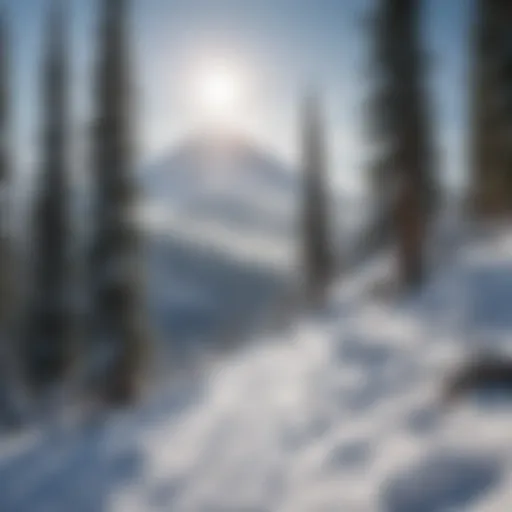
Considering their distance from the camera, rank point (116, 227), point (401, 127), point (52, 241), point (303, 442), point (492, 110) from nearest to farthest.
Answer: point (303, 442)
point (401, 127)
point (492, 110)
point (116, 227)
point (52, 241)

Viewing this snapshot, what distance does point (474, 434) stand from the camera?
6082mm

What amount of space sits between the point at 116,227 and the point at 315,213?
18.9 meters

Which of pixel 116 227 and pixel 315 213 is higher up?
pixel 315 213

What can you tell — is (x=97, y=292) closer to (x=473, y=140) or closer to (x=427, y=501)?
(x=473, y=140)

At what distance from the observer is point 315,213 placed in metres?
39.3

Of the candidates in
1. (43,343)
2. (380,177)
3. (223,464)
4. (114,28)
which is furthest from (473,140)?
(223,464)

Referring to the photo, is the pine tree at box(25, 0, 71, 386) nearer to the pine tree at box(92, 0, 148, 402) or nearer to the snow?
the pine tree at box(92, 0, 148, 402)

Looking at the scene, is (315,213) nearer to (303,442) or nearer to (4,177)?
(4,177)

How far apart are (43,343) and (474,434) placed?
72.6ft

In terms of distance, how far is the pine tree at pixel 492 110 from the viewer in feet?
50.1

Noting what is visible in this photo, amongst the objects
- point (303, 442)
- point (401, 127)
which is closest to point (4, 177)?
point (401, 127)

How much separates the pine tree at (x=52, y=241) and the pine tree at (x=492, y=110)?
48.5 feet

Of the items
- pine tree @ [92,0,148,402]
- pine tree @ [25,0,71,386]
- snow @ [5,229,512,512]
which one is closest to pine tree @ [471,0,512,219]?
snow @ [5,229,512,512]

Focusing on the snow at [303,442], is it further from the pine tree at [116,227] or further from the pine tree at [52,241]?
the pine tree at [52,241]
